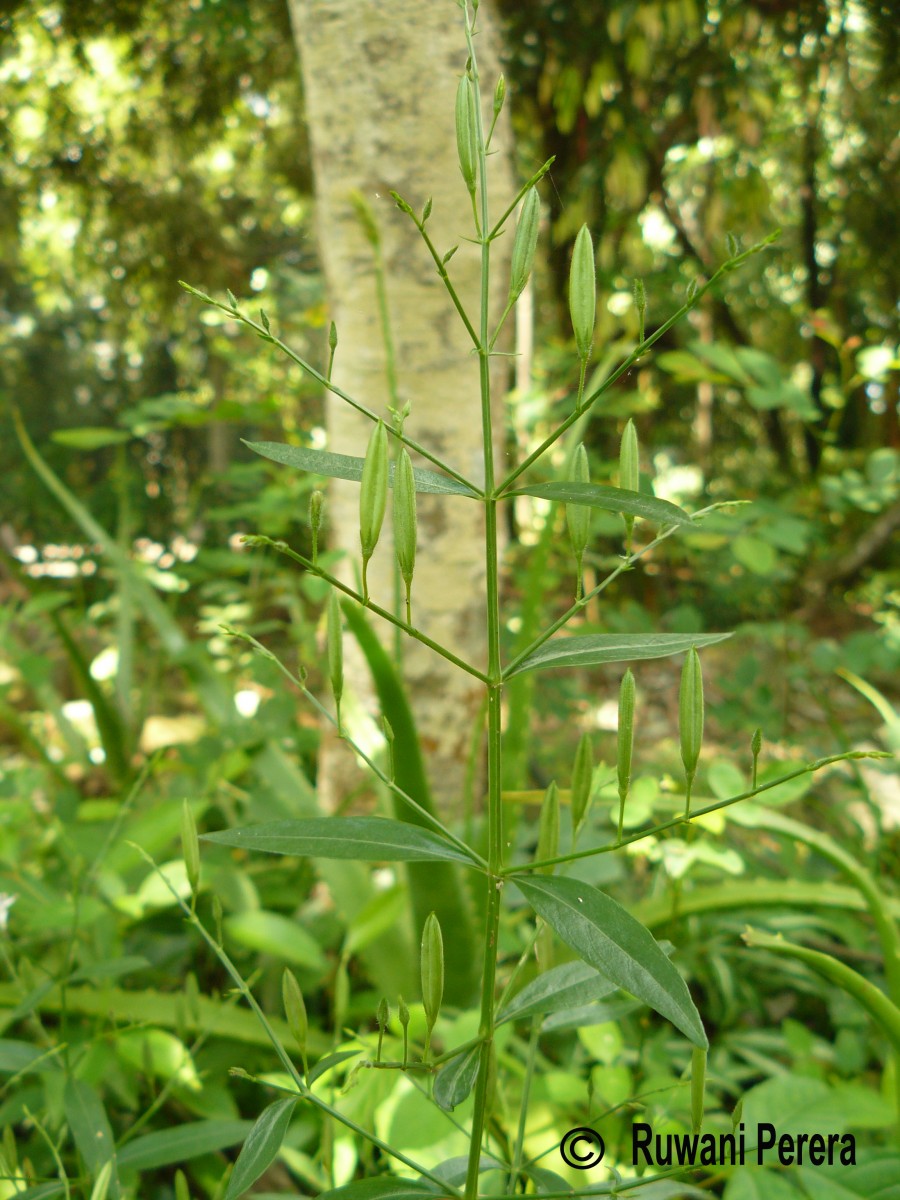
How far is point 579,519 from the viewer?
0.99ft

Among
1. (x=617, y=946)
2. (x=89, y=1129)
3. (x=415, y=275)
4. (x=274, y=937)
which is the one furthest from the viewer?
(x=415, y=275)

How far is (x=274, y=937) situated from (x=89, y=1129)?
24 cm

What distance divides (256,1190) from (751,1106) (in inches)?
14.3

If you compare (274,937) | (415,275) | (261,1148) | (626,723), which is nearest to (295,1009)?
(261,1148)

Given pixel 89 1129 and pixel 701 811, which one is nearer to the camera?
pixel 701 811

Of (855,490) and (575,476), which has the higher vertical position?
(855,490)

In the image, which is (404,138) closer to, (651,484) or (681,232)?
(651,484)

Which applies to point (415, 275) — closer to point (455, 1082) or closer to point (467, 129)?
point (467, 129)

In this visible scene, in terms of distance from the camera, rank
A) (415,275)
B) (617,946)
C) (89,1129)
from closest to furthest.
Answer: (617,946) → (89,1129) → (415,275)

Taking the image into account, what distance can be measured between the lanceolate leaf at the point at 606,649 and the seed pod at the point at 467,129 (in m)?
0.15

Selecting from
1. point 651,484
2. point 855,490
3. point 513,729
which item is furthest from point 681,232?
point 651,484

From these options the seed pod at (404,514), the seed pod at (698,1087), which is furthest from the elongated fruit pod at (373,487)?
the seed pod at (698,1087)

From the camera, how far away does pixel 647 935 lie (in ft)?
0.81

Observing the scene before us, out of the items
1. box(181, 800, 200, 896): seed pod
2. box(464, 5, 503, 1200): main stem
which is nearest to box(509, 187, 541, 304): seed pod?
box(464, 5, 503, 1200): main stem
